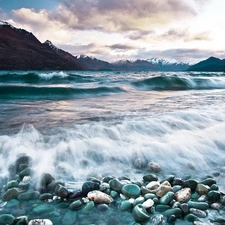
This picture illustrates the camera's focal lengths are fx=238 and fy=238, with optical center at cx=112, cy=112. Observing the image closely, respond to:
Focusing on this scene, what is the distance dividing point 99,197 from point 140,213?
0.46m

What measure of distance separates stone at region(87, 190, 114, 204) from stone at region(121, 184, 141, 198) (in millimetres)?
164

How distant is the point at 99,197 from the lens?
235cm

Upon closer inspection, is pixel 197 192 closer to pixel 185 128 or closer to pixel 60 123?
pixel 185 128

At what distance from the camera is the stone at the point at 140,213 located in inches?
81.4

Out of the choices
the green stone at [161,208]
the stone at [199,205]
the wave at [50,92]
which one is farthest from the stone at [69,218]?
the wave at [50,92]

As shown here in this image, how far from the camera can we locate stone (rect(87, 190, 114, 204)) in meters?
2.34

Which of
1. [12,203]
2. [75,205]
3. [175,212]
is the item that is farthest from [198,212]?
[12,203]

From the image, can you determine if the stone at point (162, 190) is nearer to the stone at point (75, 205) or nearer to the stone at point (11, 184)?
the stone at point (75, 205)

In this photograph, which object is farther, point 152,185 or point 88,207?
point 152,185

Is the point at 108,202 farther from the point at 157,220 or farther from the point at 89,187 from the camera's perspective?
the point at 157,220

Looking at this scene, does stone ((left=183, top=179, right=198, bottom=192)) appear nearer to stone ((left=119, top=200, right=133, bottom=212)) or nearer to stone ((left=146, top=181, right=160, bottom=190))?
stone ((left=146, top=181, right=160, bottom=190))

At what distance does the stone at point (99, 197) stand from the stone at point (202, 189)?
0.94m

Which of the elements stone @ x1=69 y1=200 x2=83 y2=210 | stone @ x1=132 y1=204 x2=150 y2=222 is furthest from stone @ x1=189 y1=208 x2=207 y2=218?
stone @ x1=69 y1=200 x2=83 y2=210

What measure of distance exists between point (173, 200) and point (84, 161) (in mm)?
1444
